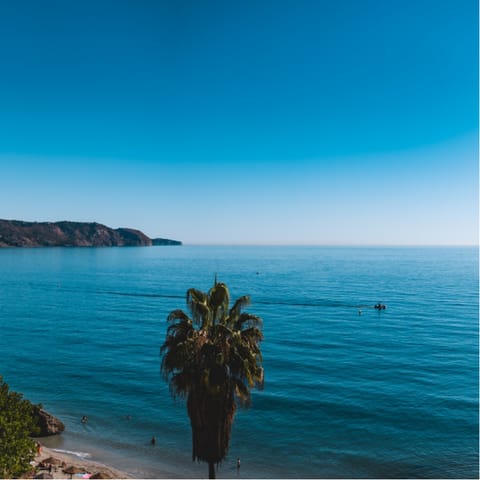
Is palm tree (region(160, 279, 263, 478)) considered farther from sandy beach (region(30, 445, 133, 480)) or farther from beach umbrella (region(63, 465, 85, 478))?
beach umbrella (region(63, 465, 85, 478))

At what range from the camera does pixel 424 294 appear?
12350 cm

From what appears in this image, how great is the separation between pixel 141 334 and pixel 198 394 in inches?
2432

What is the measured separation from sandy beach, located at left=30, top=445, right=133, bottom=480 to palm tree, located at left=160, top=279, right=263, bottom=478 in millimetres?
15470

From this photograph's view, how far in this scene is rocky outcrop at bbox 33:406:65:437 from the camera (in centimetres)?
3828

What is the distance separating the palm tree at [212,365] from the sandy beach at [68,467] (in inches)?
609

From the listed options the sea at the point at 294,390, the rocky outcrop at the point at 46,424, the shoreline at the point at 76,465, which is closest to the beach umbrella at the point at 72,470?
the shoreline at the point at 76,465

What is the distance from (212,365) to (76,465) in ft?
70.4

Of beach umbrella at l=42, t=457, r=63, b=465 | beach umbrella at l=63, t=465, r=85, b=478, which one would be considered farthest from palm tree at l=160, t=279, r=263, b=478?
beach umbrella at l=42, t=457, r=63, b=465

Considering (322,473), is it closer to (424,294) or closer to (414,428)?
(414,428)

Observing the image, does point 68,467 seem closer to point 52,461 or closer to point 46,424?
point 52,461

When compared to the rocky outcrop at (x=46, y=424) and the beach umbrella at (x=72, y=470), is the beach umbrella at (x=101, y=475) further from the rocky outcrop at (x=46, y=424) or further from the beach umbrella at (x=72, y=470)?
the rocky outcrop at (x=46, y=424)

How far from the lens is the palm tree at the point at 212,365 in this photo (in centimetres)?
1870

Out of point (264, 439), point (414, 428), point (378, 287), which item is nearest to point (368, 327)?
point (414, 428)

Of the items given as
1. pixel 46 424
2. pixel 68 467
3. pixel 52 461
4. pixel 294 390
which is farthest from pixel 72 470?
pixel 294 390
